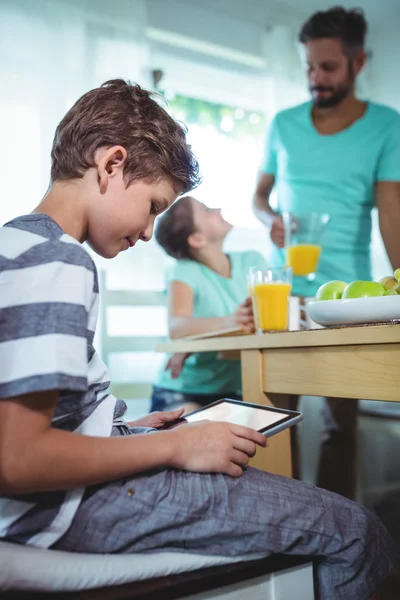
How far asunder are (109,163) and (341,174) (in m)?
1.44

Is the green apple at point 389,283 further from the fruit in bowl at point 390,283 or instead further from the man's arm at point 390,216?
the man's arm at point 390,216

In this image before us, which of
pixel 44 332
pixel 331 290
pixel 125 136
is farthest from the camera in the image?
pixel 331 290

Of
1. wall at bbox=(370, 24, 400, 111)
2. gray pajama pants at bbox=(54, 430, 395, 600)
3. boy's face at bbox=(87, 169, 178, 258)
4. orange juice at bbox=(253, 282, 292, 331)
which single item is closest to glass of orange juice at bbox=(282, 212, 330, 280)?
orange juice at bbox=(253, 282, 292, 331)

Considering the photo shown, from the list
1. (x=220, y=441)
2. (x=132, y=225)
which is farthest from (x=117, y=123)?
(x=220, y=441)

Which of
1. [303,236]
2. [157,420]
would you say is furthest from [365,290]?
[303,236]

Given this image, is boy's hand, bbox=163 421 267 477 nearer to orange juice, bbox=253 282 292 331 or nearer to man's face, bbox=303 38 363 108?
orange juice, bbox=253 282 292 331

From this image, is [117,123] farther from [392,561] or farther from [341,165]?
[341,165]

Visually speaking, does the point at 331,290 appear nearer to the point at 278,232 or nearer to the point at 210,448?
the point at 210,448

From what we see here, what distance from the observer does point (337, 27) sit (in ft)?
6.66

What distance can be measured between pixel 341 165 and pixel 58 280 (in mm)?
1642

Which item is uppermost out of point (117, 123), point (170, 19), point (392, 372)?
point (170, 19)

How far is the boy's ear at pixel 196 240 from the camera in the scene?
6.67 feet

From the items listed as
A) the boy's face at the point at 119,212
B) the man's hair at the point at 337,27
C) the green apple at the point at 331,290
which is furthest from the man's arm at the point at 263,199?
the boy's face at the point at 119,212

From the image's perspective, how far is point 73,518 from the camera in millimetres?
611
